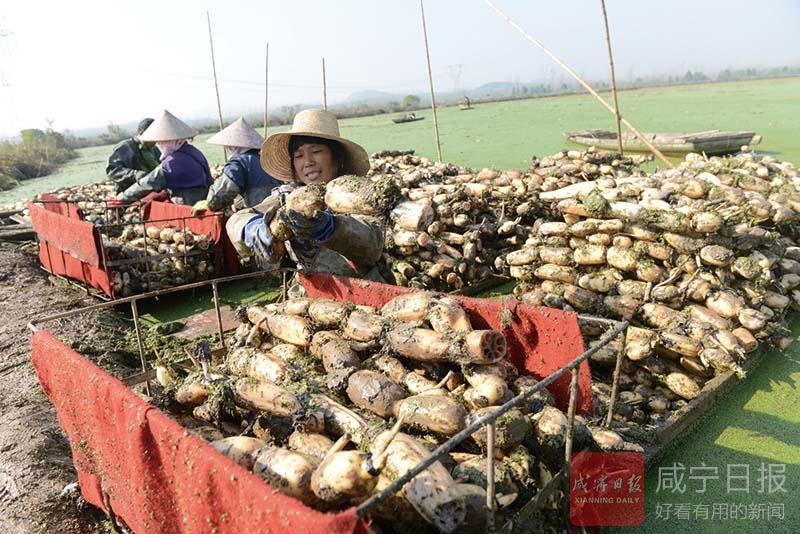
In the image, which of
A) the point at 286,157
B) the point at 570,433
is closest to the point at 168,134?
the point at 286,157

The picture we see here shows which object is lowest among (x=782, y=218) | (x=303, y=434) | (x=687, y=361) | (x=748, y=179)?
(x=687, y=361)

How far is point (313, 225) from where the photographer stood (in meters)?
3.17

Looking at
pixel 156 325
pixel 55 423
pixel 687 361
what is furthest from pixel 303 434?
pixel 156 325

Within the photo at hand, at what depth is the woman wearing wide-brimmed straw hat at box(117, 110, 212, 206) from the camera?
740 centimetres

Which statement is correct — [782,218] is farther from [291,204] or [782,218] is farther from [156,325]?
[156,325]

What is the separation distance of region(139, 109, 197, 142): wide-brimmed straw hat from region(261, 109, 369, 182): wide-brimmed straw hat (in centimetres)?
332

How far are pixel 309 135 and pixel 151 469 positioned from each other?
273 centimetres

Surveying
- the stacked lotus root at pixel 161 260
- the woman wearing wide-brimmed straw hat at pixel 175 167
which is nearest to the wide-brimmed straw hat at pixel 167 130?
the woman wearing wide-brimmed straw hat at pixel 175 167

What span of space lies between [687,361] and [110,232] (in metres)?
7.87

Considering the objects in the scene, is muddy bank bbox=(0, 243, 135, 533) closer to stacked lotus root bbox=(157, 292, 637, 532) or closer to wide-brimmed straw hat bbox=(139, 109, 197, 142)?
stacked lotus root bbox=(157, 292, 637, 532)

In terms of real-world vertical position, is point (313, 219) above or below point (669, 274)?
above

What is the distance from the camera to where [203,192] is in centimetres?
800

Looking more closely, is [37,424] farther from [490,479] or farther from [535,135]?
[535,135]

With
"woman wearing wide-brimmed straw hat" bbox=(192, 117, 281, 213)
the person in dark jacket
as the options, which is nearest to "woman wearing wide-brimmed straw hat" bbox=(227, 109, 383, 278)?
"woman wearing wide-brimmed straw hat" bbox=(192, 117, 281, 213)
